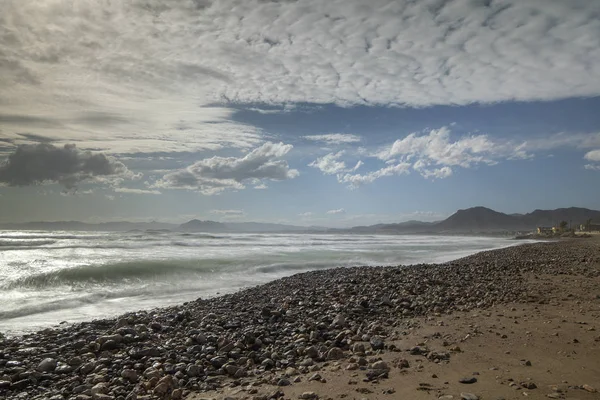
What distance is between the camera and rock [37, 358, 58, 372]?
5164mm

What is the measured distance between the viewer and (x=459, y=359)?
15.4 ft

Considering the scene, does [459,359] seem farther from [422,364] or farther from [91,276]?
[91,276]

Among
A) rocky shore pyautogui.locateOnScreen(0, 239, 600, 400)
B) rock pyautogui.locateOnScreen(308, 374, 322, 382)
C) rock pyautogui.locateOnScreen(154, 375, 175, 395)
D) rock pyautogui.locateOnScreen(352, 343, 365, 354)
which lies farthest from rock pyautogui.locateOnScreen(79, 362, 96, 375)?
rock pyautogui.locateOnScreen(352, 343, 365, 354)

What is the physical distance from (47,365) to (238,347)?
8.53ft

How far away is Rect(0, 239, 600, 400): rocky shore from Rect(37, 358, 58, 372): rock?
0.01 metres

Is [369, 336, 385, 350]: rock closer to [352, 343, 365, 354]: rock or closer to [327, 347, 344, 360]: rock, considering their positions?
[352, 343, 365, 354]: rock

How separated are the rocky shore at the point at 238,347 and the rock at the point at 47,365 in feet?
0.04

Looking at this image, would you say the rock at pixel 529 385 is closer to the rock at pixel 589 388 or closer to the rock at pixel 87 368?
the rock at pixel 589 388

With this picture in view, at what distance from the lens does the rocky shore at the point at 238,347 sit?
4453 mm

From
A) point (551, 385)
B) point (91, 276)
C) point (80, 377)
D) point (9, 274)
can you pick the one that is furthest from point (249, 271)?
point (551, 385)

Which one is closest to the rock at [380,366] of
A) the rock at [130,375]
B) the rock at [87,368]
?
the rock at [130,375]

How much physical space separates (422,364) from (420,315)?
2.65m

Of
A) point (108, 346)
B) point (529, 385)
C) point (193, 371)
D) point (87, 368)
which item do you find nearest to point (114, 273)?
point (108, 346)

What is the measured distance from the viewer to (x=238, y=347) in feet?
17.9
